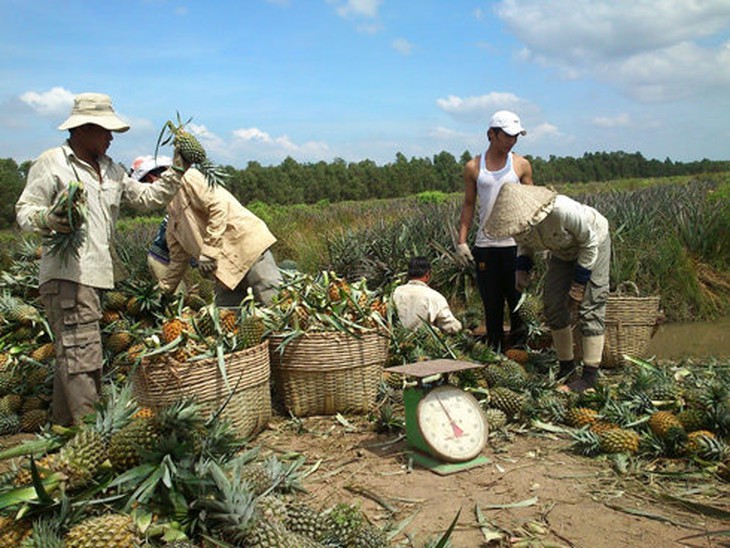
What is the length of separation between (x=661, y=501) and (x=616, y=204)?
7064 mm

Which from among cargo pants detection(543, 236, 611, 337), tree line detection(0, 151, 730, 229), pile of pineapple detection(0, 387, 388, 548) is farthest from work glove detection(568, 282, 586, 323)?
tree line detection(0, 151, 730, 229)

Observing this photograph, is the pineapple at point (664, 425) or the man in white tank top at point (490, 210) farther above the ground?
the man in white tank top at point (490, 210)

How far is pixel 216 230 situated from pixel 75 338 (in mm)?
1332

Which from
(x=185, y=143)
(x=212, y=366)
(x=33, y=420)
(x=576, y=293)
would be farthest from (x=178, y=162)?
(x=576, y=293)

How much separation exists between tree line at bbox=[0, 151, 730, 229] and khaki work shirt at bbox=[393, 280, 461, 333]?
86.9 ft

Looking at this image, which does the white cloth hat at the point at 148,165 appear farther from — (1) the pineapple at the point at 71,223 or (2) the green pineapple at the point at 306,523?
(2) the green pineapple at the point at 306,523

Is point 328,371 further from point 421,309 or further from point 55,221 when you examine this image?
point 55,221

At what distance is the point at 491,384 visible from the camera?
15.0ft

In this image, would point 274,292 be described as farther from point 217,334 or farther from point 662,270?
point 662,270

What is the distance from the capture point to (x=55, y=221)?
3.73 meters

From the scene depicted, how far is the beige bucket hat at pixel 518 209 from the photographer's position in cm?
442

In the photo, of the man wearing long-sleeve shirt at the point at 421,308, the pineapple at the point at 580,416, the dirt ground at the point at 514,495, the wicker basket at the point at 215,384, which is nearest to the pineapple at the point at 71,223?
the wicker basket at the point at 215,384

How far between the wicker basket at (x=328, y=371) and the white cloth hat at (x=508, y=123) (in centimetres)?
204

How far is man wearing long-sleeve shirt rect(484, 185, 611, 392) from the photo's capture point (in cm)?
448
